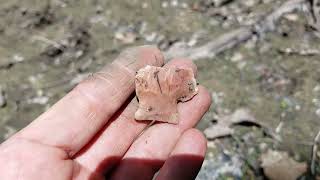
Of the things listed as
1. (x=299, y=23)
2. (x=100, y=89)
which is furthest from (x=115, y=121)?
(x=299, y=23)

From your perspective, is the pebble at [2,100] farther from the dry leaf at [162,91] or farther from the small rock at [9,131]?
the dry leaf at [162,91]

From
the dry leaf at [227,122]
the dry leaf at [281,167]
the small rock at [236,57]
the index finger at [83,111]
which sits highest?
the index finger at [83,111]

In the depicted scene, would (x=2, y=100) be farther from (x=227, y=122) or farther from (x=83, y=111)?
(x=227, y=122)

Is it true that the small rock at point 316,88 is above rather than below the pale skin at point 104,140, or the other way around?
below

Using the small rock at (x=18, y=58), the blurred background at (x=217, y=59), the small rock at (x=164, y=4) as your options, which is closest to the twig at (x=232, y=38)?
the blurred background at (x=217, y=59)

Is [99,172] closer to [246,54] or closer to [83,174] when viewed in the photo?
[83,174]

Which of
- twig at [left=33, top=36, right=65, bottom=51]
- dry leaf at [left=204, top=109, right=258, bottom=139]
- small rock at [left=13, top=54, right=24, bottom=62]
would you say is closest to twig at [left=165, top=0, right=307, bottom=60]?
dry leaf at [left=204, top=109, right=258, bottom=139]

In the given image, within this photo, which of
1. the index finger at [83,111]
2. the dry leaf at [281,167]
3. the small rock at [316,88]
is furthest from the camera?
the small rock at [316,88]

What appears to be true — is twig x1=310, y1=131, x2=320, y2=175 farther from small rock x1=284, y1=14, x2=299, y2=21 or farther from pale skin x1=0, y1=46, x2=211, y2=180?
small rock x1=284, y1=14, x2=299, y2=21

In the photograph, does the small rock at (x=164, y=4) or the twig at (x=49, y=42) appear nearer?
the twig at (x=49, y=42)
